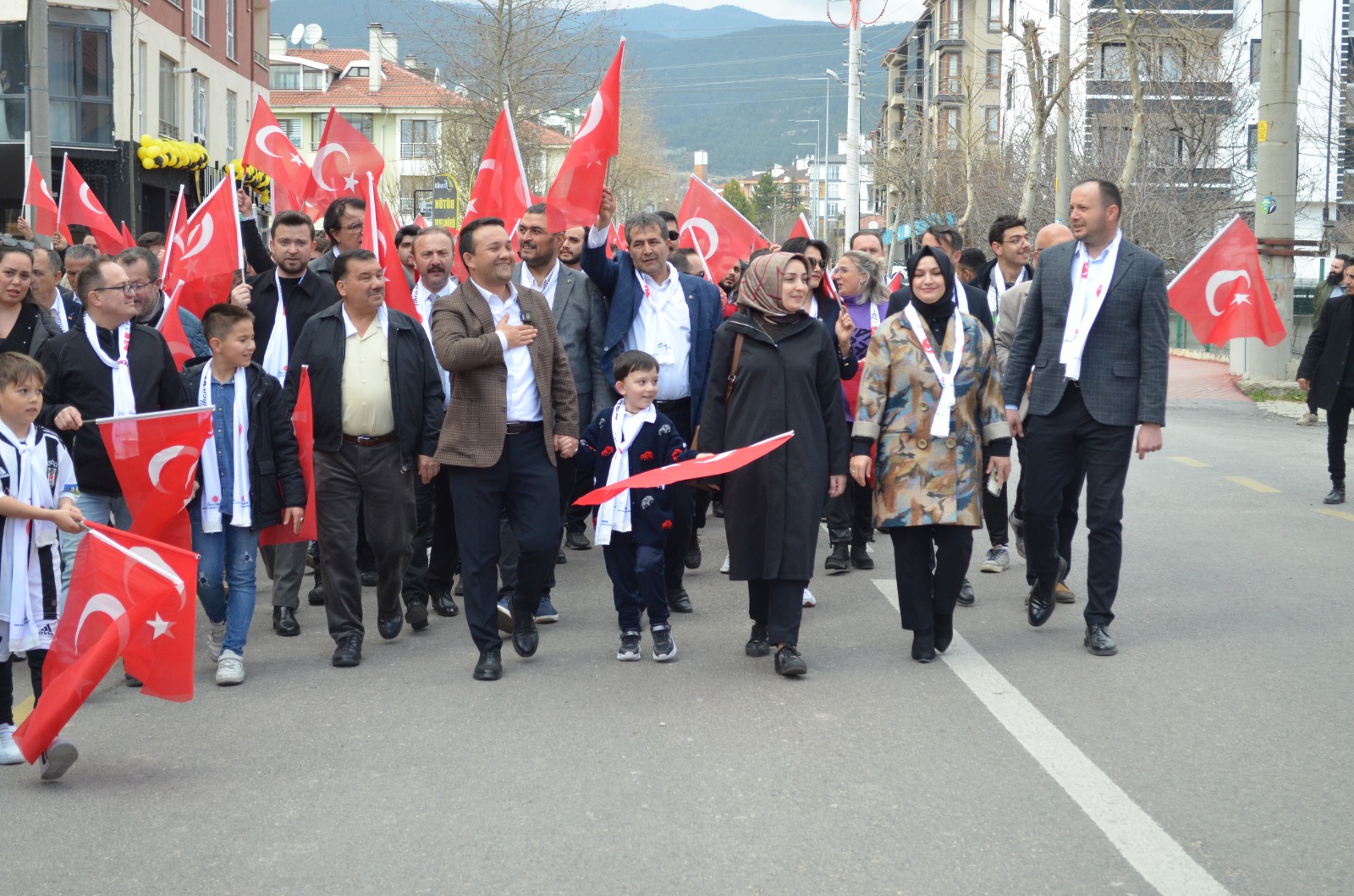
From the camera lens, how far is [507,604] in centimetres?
779

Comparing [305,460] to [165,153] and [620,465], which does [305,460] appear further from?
[165,153]

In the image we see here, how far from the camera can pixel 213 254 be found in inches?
345

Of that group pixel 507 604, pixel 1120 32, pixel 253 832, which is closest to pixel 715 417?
pixel 507 604

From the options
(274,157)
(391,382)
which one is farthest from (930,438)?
(274,157)

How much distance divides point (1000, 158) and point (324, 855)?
43111 mm

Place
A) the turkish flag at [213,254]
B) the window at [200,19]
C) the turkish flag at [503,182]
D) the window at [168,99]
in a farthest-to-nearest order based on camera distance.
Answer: the window at [200,19] → the window at [168,99] → the turkish flag at [503,182] → the turkish flag at [213,254]

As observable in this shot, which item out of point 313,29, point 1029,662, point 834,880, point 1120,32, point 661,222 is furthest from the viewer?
point 313,29

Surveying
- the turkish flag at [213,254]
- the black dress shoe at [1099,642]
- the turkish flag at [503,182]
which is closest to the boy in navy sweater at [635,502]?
the black dress shoe at [1099,642]

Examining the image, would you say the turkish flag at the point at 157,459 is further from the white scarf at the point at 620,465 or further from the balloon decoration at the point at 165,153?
the balloon decoration at the point at 165,153

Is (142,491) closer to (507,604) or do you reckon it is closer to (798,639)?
(507,604)

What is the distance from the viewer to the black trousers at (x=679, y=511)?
24.8 ft

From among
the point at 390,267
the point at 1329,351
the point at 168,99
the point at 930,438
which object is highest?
the point at 168,99

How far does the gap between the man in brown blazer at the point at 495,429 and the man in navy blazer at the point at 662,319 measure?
4.33ft

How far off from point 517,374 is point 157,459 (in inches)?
63.7
